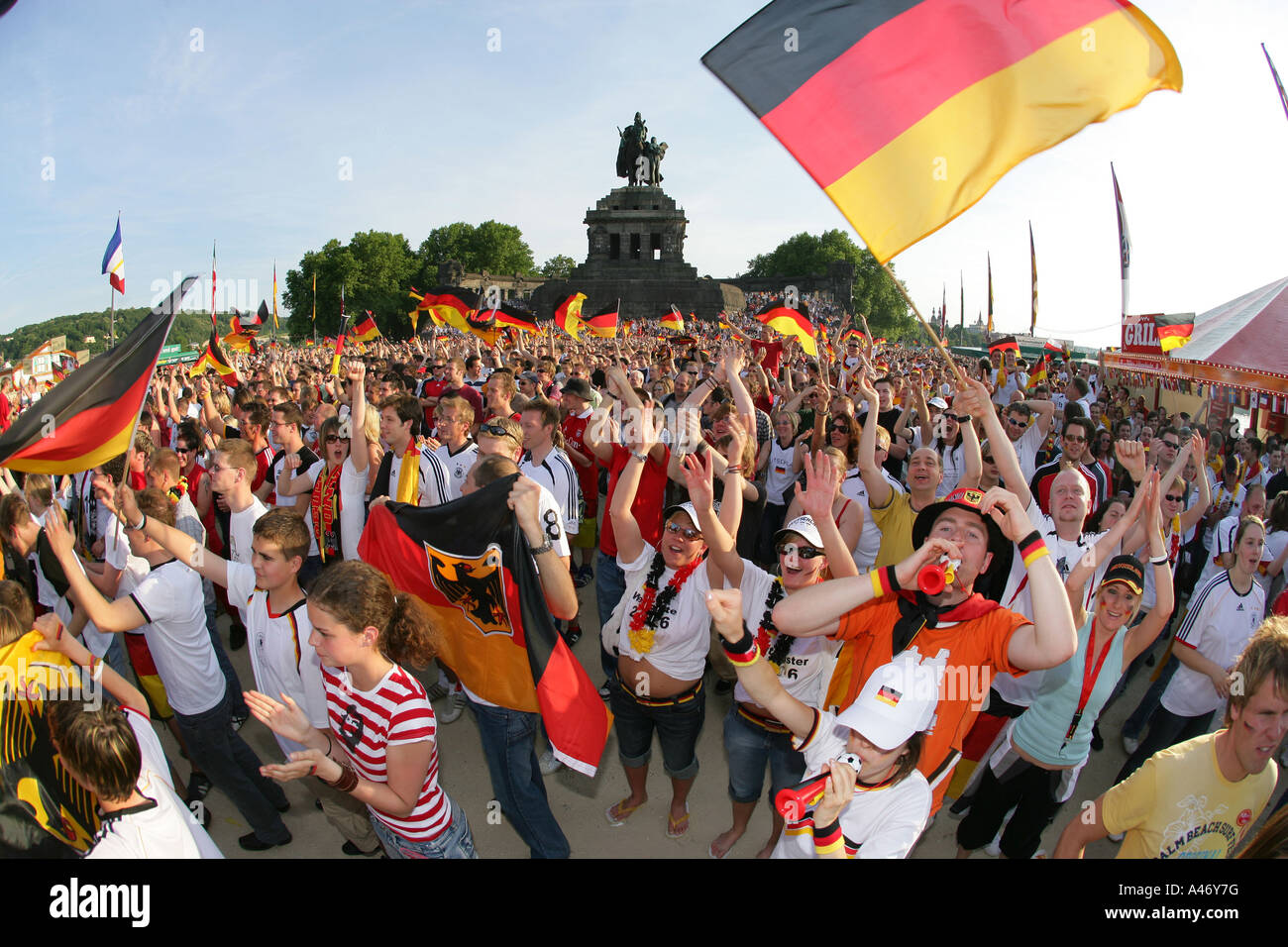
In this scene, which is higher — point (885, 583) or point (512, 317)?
point (512, 317)

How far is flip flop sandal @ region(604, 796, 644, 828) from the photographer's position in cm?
378

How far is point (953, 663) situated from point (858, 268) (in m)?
93.4

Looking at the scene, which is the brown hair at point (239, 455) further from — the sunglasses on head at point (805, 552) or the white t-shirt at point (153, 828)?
the sunglasses on head at point (805, 552)

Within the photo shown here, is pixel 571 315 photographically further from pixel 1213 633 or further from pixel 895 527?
pixel 1213 633

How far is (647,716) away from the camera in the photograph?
11.5 ft

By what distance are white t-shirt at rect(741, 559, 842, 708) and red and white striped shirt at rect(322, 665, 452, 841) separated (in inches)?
53.8

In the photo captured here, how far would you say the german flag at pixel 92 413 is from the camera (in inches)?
116

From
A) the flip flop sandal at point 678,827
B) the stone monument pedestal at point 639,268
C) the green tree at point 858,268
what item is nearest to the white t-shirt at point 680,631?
the flip flop sandal at point 678,827

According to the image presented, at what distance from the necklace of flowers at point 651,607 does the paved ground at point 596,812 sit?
3.71ft

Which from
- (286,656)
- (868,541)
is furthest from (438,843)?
(868,541)

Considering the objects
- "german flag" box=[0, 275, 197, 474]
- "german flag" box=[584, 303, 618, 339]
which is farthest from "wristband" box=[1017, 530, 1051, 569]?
"german flag" box=[584, 303, 618, 339]

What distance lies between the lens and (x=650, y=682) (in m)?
3.35
